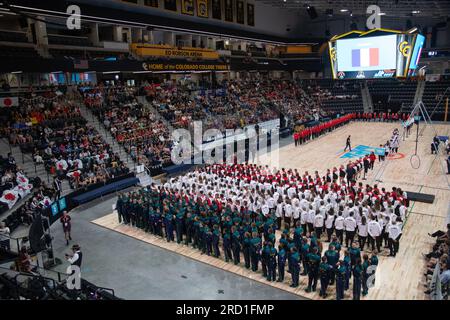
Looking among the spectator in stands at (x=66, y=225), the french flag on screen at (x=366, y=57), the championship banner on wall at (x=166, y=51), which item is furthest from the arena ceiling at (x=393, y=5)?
the spectator in stands at (x=66, y=225)

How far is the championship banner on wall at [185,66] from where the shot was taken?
1076 inches

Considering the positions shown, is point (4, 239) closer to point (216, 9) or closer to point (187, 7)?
point (187, 7)

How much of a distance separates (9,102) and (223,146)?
13196 mm

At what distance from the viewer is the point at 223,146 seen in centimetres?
2512

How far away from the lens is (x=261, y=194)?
13805mm

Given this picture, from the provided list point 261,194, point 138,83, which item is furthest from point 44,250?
point 138,83

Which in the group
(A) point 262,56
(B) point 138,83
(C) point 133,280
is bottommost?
(C) point 133,280

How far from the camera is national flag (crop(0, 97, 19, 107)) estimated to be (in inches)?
804

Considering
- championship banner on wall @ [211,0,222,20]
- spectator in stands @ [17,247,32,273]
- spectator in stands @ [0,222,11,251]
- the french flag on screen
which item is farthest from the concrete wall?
spectator in stands @ [17,247,32,273]

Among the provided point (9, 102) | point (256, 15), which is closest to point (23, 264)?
point (9, 102)

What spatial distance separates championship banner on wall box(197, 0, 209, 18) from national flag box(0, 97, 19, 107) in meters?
20.8

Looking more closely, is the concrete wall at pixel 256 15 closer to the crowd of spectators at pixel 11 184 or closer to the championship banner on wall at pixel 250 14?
the championship banner on wall at pixel 250 14
